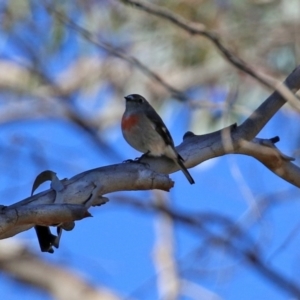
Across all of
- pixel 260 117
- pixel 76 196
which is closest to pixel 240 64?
pixel 260 117

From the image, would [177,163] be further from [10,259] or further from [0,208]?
[10,259]

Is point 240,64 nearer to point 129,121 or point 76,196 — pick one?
point 76,196

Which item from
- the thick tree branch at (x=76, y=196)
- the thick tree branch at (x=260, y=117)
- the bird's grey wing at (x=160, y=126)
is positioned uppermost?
the bird's grey wing at (x=160, y=126)

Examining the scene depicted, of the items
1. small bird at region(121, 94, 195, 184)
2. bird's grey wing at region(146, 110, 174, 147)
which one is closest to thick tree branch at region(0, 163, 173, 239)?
small bird at region(121, 94, 195, 184)

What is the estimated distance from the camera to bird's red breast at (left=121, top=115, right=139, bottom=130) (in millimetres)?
3336

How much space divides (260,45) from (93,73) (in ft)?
4.34

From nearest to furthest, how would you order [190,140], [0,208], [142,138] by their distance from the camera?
[0,208] → [190,140] → [142,138]

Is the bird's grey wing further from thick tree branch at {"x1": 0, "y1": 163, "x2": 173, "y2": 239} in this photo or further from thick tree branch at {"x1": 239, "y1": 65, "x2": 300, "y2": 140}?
thick tree branch at {"x1": 0, "y1": 163, "x2": 173, "y2": 239}

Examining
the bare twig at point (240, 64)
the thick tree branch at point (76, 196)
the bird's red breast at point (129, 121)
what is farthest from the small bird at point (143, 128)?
the thick tree branch at point (76, 196)

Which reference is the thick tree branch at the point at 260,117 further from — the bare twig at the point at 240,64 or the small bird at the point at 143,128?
the small bird at the point at 143,128

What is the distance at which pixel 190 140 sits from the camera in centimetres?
239

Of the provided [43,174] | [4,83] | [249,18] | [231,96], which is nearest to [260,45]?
[249,18]

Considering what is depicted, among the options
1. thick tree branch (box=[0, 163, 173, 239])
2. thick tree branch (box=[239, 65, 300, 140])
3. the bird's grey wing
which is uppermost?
the bird's grey wing

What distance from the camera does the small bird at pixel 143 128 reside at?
305 cm
